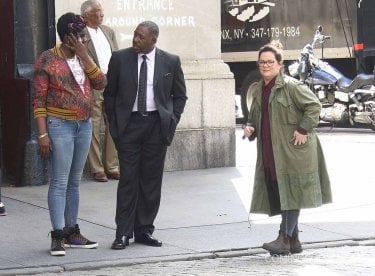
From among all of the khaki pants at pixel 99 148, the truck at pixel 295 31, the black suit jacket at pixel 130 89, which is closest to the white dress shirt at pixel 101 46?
the khaki pants at pixel 99 148

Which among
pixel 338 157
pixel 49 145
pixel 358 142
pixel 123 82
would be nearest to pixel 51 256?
pixel 49 145

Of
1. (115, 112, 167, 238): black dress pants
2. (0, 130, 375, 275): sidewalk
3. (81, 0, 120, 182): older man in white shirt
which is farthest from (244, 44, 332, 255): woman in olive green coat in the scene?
(81, 0, 120, 182): older man in white shirt

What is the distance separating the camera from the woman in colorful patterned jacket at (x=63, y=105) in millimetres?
8391

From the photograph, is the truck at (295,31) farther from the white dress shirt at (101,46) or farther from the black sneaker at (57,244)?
the black sneaker at (57,244)

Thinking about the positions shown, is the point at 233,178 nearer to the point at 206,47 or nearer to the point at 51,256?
the point at 206,47

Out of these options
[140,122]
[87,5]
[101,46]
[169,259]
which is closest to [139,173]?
[140,122]

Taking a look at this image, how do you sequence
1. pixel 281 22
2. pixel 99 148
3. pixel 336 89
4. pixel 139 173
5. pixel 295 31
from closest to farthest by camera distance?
pixel 139 173 → pixel 99 148 → pixel 336 89 → pixel 295 31 → pixel 281 22

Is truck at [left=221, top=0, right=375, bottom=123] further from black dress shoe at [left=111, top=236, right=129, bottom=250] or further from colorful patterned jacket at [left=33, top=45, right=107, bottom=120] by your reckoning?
colorful patterned jacket at [left=33, top=45, right=107, bottom=120]

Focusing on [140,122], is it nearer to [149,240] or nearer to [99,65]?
[149,240]

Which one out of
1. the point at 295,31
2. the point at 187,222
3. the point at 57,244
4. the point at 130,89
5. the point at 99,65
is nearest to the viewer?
the point at 57,244

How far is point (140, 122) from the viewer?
29.1 feet

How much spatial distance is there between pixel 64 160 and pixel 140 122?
772 millimetres

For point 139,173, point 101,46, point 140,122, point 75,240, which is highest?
point 101,46

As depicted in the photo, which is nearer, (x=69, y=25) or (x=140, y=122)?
(x=69, y=25)
